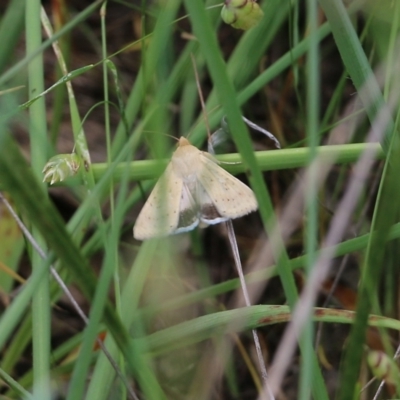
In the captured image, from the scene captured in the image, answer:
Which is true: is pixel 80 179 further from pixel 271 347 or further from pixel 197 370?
pixel 271 347

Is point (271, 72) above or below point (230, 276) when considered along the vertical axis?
above

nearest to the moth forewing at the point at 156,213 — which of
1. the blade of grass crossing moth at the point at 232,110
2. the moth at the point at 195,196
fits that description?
the moth at the point at 195,196

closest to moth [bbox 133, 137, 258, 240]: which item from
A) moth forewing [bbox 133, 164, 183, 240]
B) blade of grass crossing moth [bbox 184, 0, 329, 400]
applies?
moth forewing [bbox 133, 164, 183, 240]

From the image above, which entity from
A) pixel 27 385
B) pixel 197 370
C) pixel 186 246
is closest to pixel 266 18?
pixel 186 246

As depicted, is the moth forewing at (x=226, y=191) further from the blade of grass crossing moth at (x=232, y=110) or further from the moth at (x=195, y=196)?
the blade of grass crossing moth at (x=232, y=110)

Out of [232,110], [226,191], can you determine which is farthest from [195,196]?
[232,110]

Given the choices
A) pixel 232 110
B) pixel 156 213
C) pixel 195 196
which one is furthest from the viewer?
pixel 195 196

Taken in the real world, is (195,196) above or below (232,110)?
below

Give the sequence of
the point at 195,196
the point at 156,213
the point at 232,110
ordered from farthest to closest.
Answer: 1. the point at 195,196
2. the point at 156,213
3. the point at 232,110

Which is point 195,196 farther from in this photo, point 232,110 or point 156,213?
point 232,110
